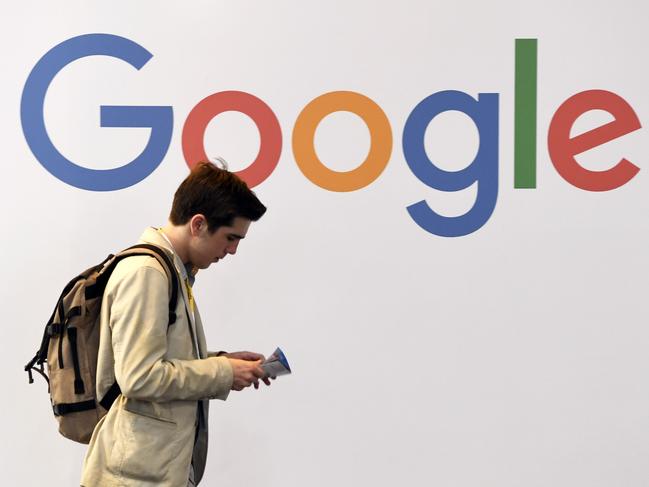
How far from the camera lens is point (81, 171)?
123 inches

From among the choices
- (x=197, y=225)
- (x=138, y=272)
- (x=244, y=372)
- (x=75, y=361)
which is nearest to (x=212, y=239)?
(x=197, y=225)

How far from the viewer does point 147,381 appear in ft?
6.44

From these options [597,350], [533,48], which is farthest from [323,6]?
[597,350]

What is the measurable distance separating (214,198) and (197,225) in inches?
3.4

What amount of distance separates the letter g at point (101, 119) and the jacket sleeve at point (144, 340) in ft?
3.92

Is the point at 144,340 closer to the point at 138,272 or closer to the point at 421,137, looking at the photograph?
the point at 138,272

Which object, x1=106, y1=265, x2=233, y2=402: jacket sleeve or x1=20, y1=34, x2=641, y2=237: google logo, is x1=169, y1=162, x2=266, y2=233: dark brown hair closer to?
x1=106, y1=265, x2=233, y2=402: jacket sleeve

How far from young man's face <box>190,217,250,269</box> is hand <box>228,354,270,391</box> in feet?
0.92

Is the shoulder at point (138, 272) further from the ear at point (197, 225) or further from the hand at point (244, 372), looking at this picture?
the hand at point (244, 372)

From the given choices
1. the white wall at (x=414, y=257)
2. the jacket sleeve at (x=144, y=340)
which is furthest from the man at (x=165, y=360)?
the white wall at (x=414, y=257)

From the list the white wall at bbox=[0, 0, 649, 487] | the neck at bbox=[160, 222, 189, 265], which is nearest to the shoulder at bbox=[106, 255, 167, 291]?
the neck at bbox=[160, 222, 189, 265]

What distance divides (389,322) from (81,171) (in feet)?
4.25

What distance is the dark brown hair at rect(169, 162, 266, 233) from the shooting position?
2.12m

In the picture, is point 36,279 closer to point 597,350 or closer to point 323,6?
point 323,6
